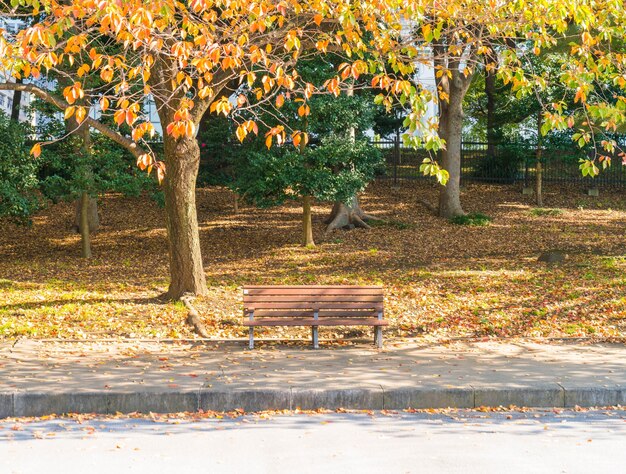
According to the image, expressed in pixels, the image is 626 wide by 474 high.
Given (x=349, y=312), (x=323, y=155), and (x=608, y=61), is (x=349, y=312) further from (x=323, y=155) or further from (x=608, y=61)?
(x=323, y=155)

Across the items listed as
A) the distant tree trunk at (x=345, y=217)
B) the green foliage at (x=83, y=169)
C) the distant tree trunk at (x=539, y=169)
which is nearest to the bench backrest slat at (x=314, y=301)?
the green foliage at (x=83, y=169)

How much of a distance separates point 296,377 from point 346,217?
44.9 feet

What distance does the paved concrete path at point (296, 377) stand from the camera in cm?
786

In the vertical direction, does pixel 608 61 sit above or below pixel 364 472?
above

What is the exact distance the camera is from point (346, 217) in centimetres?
2212

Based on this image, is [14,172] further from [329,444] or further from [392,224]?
[329,444]

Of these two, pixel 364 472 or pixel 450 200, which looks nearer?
pixel 364 472

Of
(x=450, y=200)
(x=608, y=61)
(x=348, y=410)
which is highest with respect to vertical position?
(x=608, y=61)

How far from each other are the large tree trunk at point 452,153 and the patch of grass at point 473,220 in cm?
37

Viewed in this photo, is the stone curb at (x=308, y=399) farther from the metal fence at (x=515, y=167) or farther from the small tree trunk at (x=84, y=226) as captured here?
the metal fence at (x=515, y=167)

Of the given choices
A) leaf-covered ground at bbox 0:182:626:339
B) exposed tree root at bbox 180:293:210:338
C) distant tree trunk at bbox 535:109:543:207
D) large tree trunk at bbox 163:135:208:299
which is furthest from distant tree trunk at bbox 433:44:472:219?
exposed tree root at bbox 180:293:210:338

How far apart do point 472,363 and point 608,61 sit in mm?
4366

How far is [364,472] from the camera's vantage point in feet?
19.7

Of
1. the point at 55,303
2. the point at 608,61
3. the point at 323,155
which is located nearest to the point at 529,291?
the point at 608,61
